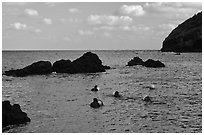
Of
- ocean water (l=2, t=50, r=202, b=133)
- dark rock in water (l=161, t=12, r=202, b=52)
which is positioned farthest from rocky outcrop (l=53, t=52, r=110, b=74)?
dark rock in water (l=161, t=12, r=202, b=52)

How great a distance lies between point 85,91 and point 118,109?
45.6 ft

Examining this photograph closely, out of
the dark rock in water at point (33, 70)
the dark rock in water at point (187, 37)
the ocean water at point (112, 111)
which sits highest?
the dark rock in water at point (187, 37)

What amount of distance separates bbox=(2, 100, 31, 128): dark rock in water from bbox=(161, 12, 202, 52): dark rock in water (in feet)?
382

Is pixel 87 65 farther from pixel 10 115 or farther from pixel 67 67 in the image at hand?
pixel 10 115

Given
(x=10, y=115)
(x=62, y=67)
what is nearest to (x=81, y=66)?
(x=62, y=67)

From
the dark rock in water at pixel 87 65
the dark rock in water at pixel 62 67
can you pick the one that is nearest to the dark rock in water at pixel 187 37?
the dark rock in water at pixel 87 65

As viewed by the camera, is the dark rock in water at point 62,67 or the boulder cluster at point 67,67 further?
the dark rock in water at point 62,67

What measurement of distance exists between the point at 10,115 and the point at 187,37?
12290 centimetres

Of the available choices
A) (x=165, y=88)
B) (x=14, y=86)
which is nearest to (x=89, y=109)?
(x=165, y=88)

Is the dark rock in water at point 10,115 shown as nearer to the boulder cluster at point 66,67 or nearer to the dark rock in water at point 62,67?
the boulder cluster at point 66,67

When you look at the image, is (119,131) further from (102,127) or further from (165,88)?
(165,88)

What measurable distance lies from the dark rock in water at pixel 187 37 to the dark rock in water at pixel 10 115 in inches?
4582

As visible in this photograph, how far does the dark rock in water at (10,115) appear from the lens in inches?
999

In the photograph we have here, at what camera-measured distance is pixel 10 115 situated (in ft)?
84.0
